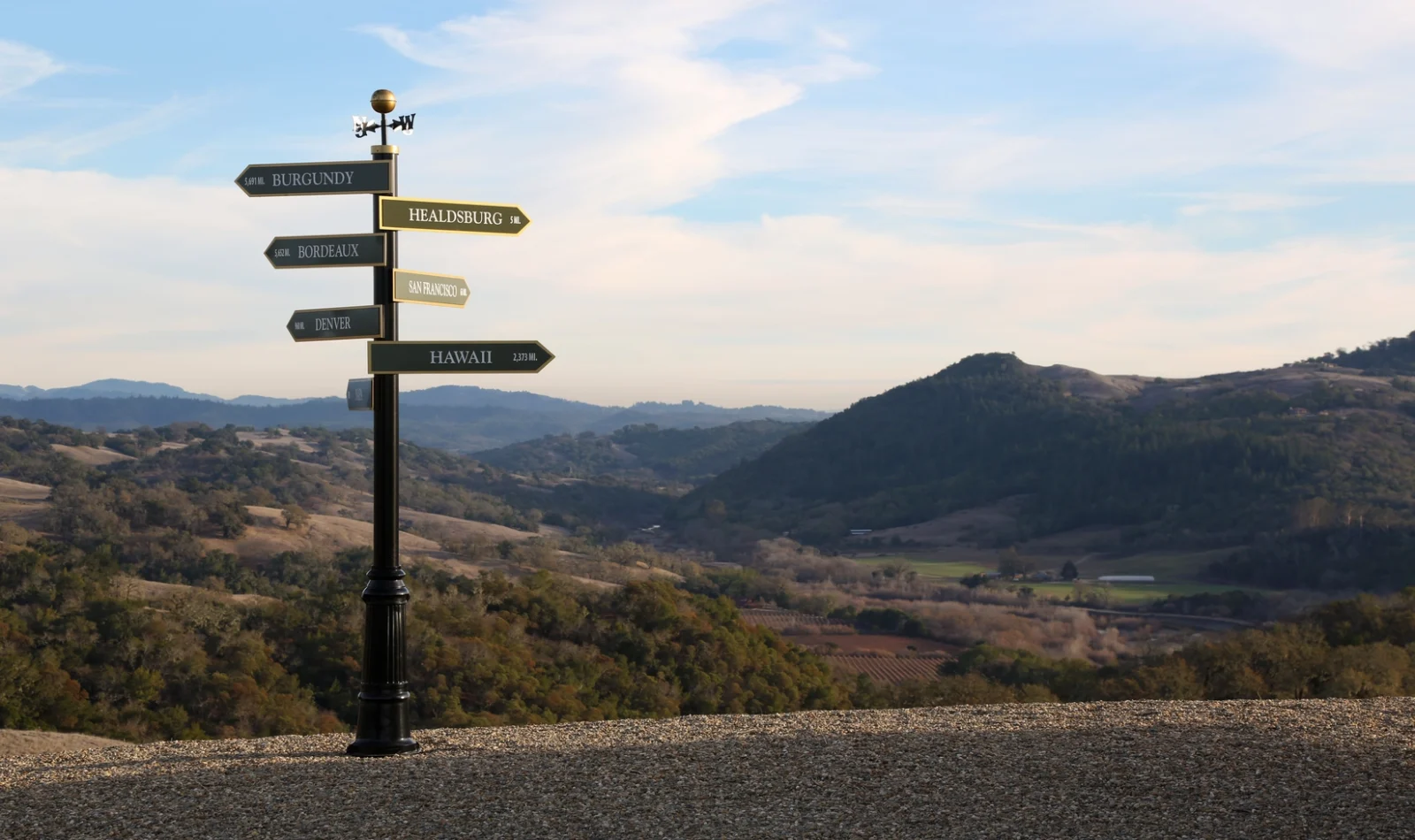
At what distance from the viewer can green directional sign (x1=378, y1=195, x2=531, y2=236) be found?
9.36 metres

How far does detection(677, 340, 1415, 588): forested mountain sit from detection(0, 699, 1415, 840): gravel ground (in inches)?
2901

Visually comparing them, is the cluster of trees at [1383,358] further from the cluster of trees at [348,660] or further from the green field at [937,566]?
the cluster of trees at [348,660]

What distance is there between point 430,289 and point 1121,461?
123355 millimetres

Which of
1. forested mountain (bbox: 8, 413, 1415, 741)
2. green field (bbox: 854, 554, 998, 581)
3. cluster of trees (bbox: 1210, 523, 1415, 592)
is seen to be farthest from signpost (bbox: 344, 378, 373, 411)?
green field (bbox: 854, 554, 998, 581)

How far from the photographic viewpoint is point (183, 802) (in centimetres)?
780

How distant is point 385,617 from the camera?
9.23m

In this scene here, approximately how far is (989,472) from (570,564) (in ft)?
291

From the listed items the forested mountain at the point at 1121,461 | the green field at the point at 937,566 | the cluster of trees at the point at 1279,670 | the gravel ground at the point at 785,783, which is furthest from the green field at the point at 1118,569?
the gravel ground at the point at 785,783

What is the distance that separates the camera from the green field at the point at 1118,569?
84188 mm

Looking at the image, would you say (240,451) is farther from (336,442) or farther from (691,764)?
(691,764)

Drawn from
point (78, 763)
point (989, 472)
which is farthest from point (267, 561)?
point (989, 472)

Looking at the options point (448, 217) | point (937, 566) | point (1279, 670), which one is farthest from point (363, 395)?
point (937, 566)

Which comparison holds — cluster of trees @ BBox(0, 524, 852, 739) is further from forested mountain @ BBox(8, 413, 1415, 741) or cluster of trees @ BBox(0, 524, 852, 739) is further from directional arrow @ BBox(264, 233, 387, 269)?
directional arrow @ BBox(264, 233, 387, 269)

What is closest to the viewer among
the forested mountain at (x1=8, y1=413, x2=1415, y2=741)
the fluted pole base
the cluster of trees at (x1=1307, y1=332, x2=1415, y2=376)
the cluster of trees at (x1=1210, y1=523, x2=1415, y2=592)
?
the fluted pole base
